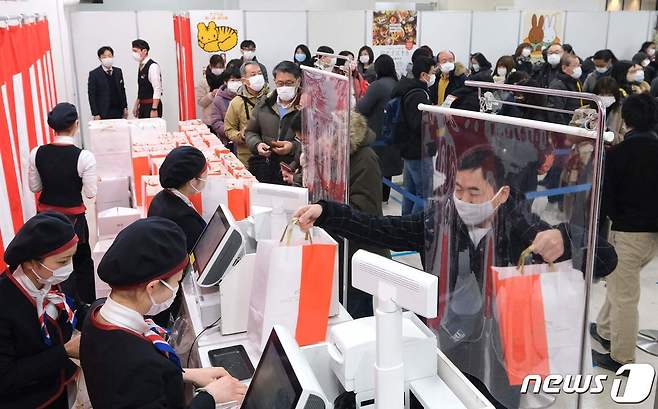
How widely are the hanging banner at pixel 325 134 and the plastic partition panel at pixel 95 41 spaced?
21.3ft

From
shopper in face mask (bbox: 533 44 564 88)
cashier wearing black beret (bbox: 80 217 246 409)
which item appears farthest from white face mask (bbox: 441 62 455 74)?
cashier wearing black beret (bbox: 80 217 246 409)

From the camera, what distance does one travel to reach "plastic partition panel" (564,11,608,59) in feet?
35.4

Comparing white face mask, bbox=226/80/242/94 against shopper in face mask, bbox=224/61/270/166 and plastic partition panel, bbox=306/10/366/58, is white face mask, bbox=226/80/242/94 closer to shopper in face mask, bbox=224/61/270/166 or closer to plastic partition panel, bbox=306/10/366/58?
shopper in face mask, bbox=224/61/270/166

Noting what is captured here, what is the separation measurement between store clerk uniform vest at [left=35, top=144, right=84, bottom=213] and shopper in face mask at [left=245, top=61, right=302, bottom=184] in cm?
131

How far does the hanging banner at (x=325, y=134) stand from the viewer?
9.18ft

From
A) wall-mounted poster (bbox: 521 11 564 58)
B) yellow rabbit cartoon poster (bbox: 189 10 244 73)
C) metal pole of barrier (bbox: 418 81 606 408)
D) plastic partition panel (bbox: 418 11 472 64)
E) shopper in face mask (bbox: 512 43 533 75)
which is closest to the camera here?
metal pole of barrier (bbox: 418 81 606 408)

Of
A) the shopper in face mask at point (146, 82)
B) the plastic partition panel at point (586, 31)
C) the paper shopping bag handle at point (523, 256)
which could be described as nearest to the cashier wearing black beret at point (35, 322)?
the paper shopping bag handle at point (523, 256)

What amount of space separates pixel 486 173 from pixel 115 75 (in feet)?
24.7

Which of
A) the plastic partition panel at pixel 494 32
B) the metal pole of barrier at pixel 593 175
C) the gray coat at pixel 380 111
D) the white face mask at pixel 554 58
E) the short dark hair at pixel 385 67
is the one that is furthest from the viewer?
the plastic partition panel at pixel 494 32

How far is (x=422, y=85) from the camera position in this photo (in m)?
5.34

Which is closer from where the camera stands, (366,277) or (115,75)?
(366,277)

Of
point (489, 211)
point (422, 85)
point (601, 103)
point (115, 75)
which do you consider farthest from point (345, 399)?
point (115, 75)

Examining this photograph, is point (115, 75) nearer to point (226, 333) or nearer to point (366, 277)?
point (226, 333)

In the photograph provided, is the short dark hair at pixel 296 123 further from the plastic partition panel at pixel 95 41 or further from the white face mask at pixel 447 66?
the plastic partition panel at pixel 95 41
